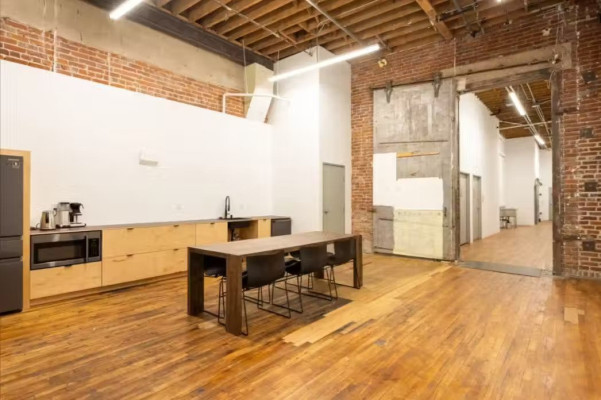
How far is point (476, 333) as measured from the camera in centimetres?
331

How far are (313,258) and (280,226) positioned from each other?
10.2 ft

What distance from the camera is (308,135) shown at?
727cm

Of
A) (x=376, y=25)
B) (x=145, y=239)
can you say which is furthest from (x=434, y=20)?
(x=145, y=239)

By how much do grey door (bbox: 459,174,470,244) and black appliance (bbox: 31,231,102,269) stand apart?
327 inches

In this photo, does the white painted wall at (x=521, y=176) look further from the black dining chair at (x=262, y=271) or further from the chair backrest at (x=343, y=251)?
the black dining chair at (x=262, y=271)

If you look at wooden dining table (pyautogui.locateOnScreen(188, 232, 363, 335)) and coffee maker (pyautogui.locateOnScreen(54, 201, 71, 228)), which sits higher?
coffee maker (pyautogui.locateOnScreen(54, 201, 71, 228))

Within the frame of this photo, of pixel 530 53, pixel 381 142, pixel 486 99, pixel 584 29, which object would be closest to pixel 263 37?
pixel 381 142

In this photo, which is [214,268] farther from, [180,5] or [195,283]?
[180,5]

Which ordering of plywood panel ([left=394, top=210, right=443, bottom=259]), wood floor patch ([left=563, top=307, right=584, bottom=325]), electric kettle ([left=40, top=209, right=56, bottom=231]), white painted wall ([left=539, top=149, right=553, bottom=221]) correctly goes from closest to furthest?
wood floor patch ([left=563, top=307, right=584, bottom=325]) < electric kettle ([left=40, top=209, right=56, bottom=231]) < plywood panel ([left=394, top=210, right=443, bottom=259]) < white painted wall ([left=539, top=149, right=553, bottom=221])

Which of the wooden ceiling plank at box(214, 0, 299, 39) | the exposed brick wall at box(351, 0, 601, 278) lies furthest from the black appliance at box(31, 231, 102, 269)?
the exposed brick wall at box(351, 0, 601, 278)

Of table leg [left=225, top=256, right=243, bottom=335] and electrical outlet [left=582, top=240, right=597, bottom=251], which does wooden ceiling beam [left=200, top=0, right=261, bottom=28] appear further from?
electrical outlet [left=582, top=240, right=597, bottom=251]

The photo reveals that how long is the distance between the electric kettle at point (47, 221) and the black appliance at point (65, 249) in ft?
1.07

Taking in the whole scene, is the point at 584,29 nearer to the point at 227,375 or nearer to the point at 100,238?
the point at 227,375

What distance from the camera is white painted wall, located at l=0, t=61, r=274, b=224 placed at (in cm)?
451
